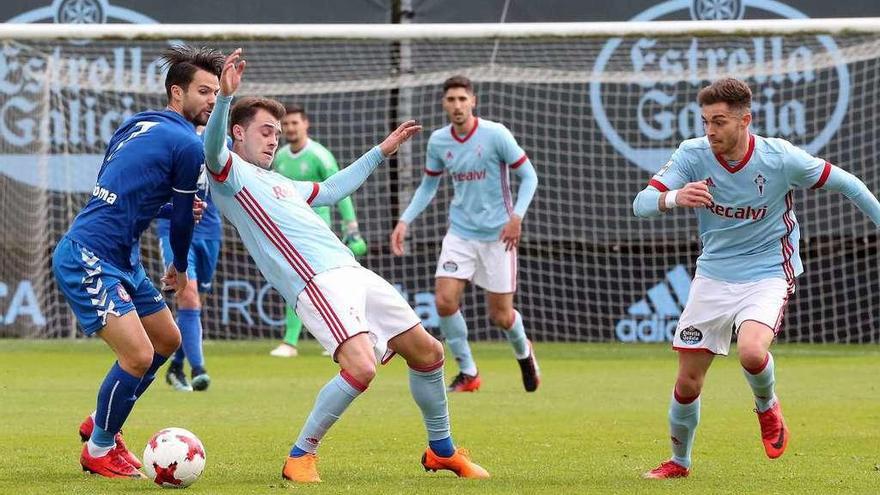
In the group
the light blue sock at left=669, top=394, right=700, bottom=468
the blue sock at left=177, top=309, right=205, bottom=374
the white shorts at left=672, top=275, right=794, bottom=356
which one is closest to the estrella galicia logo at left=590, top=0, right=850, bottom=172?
the blue sock at left=177, top=309, right=205, bottom=374

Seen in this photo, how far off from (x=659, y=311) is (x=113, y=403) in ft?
34.0

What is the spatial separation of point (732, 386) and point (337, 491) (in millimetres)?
6248

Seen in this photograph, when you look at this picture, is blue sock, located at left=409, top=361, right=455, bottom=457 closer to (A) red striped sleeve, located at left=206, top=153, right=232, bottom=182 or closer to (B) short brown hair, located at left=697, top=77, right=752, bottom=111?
(A) red striped sleeve, located at left=206, top=153, right=232, bottom=182

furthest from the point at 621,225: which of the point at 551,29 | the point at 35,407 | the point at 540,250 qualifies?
the point at 35,407

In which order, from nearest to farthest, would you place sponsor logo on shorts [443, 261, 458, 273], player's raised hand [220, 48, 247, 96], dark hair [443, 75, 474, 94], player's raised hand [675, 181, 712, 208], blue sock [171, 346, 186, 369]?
player's raised hand [220, 48, 247, 96] < player's raised hand [675, 181, 712, 208] < dark hair [443, 75, 474, 94] < blue sock [171, 346, 186, 369] < sponsor logo on shorts [443, 261, 458, 273]

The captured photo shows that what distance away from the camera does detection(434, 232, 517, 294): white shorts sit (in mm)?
11602

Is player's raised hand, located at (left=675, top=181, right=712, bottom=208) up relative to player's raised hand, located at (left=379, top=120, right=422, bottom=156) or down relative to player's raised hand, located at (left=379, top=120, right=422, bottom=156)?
down

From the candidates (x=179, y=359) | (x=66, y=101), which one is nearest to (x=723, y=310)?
(x=179, y=359)

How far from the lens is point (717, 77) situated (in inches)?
626

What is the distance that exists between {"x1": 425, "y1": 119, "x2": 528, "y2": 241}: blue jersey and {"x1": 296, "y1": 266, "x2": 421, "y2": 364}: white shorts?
503 cm

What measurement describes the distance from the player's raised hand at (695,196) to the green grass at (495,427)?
121cm

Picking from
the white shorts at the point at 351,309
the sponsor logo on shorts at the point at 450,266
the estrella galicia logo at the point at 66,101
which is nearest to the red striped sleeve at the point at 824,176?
the white shorts at the point at 351,309

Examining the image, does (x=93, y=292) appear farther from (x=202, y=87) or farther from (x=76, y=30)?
(x=76, y=30)

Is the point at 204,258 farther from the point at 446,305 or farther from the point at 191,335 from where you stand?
the point at 446,305
